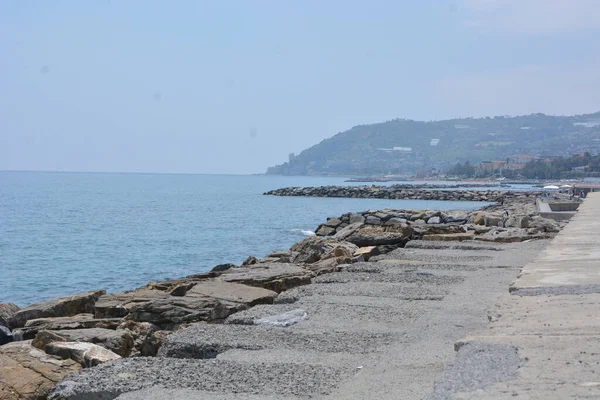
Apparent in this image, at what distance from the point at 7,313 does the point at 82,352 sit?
13.6 ft

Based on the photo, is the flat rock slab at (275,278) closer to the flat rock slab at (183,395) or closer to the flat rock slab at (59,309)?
the flat rock slab at (59,309)

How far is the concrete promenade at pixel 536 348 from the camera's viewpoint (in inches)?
139

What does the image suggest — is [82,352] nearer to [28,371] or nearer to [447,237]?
[28,371]

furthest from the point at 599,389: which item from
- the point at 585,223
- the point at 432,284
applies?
the point at 585,223

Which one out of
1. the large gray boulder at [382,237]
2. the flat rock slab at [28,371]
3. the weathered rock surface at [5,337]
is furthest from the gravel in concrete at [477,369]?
the large gray boulder at [382,237]

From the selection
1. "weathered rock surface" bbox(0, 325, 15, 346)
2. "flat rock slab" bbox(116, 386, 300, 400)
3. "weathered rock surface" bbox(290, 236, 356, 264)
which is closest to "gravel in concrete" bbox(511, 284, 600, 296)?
"flat rock slab" bbox(116, 386, 300, 400)

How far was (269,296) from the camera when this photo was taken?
370 inches

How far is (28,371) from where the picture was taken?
5922 mm

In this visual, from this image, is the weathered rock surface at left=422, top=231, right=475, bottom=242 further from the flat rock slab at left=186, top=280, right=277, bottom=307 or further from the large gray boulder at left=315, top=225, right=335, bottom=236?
the large gray boulder at left=315, top=225, right=335, bottom=236

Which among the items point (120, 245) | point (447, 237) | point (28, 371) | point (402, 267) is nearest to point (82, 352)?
point (28, 371)

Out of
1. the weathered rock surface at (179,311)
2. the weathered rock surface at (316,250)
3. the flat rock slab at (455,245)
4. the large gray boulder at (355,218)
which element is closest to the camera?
the weathered rock surface at (179,311)

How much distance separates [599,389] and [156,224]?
4373 centimetres

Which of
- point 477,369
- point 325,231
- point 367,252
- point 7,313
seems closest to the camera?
point 477,369

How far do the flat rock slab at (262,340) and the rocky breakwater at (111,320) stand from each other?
55cm
